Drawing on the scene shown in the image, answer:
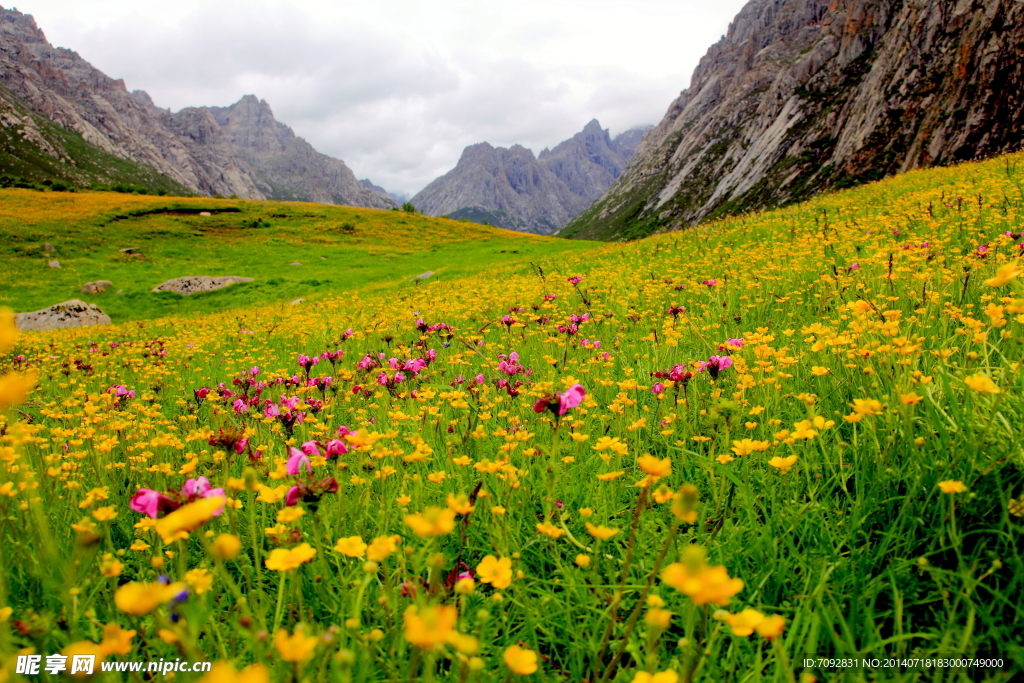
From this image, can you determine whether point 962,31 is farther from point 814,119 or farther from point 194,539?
point 194,539

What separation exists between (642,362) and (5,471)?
3.98 meters

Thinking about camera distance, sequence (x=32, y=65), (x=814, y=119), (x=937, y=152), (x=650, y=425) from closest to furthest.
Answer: (x=650, y=425), (x=937, y=152), (x=814, y=119), (x=32, y=65)

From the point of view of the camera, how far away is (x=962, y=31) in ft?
143

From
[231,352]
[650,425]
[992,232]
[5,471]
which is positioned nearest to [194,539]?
[5,471]

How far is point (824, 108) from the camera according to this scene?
78.5 m

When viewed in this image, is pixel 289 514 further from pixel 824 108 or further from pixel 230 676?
pixel 824 108

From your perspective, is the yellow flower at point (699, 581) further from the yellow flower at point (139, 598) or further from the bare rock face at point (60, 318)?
the bare rock face at point (60, 318)

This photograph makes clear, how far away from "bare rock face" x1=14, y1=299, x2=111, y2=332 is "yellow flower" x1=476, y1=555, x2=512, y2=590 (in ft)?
63.5

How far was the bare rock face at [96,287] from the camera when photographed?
21047 mm

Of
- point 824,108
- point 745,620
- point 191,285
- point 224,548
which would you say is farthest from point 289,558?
point 824,108

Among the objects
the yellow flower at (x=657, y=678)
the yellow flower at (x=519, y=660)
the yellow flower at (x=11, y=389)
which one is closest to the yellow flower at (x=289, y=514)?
the yellow flower at (x=11, y=389)

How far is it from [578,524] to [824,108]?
101 metres

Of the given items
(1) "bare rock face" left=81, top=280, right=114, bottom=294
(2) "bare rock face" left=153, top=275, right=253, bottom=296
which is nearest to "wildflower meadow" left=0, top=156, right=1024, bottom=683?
Result: (2) "bare rock face" left=153, top=275, right=253, bottom=296

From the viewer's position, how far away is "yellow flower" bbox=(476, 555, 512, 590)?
130cm
